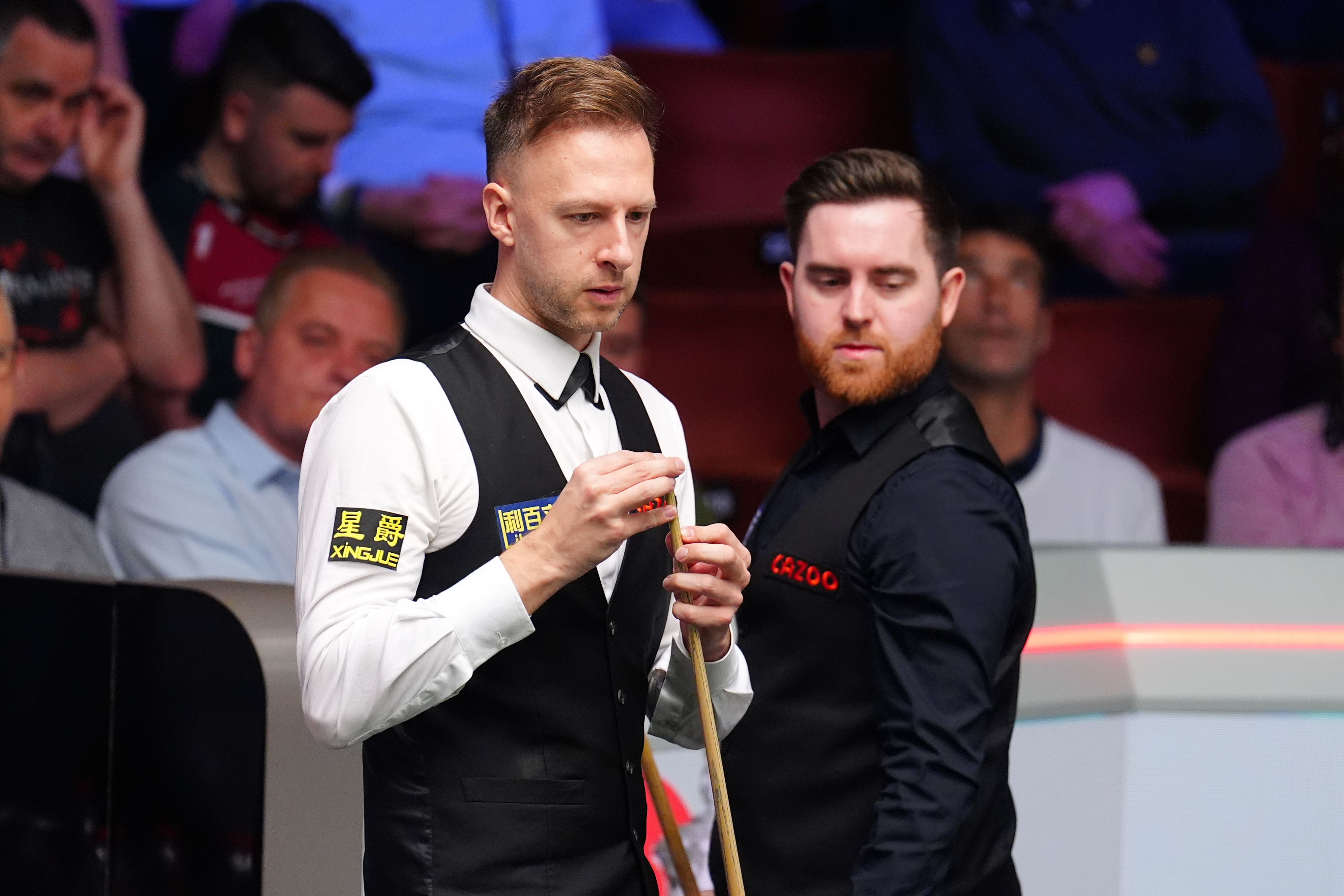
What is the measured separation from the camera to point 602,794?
4.99 feet

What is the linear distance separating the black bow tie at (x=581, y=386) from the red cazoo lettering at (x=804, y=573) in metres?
0.37

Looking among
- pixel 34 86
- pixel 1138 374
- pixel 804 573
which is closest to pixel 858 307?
pixel 804 573

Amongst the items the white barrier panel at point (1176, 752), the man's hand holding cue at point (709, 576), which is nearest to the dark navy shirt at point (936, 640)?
the man's hand holding cue at point (709, 576)

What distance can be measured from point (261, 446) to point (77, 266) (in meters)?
0.54

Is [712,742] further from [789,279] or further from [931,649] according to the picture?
[789,279]

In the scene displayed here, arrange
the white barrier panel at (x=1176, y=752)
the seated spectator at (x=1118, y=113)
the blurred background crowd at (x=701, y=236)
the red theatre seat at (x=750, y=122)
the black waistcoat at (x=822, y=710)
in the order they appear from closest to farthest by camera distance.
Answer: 1. the black waistcoat at (x=822, y=710)
2. the white barrier panel at (x=1176, y=752)
3. the blurred background crowd at (x=701, y=236)
4. the seated spectator at (x=1118, y=113)
5. the red theatre seat at (x=750, y=122)

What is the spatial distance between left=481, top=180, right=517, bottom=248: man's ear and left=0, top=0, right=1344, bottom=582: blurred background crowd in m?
1.79

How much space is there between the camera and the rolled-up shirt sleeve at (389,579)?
1367 mm

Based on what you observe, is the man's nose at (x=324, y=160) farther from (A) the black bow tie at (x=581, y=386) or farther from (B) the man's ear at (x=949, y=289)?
(A) the black bow tie at (x=581, y=386)

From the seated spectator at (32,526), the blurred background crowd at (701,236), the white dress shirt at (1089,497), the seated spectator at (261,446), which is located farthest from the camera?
the white dress shirt at (1089,497)

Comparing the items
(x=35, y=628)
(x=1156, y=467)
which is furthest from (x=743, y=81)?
(x=35, y=628)

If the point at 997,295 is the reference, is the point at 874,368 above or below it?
below

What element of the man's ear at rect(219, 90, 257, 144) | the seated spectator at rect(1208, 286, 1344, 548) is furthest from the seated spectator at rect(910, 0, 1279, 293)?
the man's ear at rect(219, 90, 257, 144)

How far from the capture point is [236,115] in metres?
3.52
